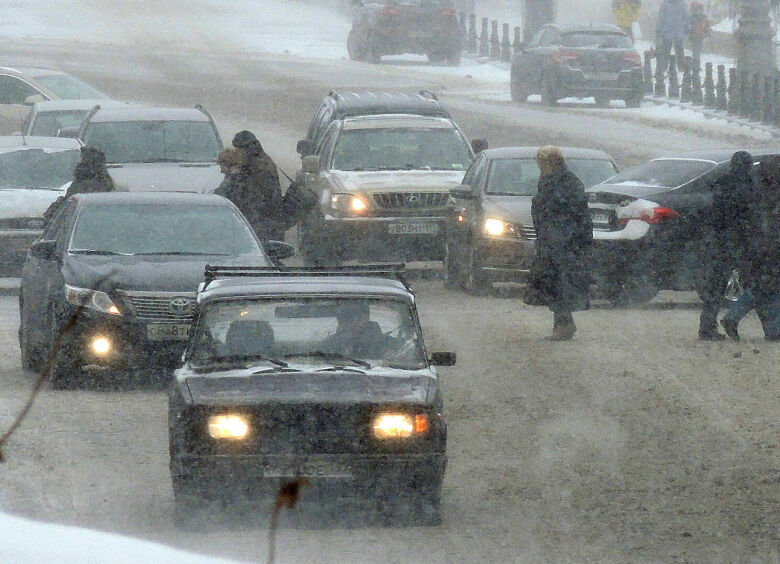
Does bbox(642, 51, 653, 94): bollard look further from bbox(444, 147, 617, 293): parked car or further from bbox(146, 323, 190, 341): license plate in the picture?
bbox(146, 323, 190, 341): license plate

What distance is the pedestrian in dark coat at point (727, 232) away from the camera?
1387cm

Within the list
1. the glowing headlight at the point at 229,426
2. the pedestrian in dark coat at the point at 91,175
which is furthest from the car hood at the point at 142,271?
the glowing headlight at the point at 229,426

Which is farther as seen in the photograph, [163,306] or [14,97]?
[14,97]

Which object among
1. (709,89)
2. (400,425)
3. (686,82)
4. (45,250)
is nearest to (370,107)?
(45,250)

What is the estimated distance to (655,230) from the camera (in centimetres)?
1576

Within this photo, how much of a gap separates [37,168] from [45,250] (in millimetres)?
7775

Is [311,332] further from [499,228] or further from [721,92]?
[721,92]

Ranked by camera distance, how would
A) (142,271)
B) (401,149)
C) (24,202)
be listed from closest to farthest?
1. (142,271)
2. (24,202)
3. (401,149)

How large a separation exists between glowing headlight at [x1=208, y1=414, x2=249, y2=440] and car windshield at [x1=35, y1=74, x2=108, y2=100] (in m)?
24.6

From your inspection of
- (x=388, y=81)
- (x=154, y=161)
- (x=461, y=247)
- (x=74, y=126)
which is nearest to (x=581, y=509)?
(x=461, y=247)

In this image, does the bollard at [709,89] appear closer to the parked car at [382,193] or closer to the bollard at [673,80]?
the bollard at [673,80]

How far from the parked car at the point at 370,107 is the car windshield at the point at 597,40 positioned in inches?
513

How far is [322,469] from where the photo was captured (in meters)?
7.42

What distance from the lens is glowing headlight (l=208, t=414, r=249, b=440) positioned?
24.4 ft
